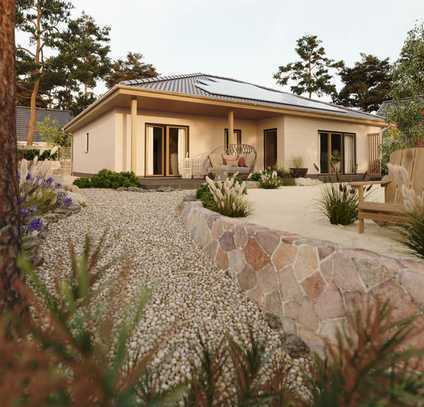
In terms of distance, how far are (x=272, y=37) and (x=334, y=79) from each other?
20.3 meters

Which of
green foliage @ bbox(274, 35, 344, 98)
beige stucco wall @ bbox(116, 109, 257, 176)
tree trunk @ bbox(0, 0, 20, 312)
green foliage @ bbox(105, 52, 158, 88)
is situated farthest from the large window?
green foliage @ bbox(105, 52, 158, 88)

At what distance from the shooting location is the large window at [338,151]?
46.7 ft

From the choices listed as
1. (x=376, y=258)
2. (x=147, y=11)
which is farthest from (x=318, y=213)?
(x=147, y=11)

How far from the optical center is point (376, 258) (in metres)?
2.55

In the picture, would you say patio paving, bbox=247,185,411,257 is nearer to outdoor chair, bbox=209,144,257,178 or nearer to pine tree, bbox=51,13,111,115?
outdoor chair, bbox=209,144,257,178

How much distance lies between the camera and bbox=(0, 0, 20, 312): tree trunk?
5.24 ft

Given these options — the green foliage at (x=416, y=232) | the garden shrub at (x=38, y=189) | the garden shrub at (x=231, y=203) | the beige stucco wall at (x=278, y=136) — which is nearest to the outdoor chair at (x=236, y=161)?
the beige stucco wall at (x=278, y=136)

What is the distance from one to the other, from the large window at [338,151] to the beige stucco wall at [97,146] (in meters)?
8.56

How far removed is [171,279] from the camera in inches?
142

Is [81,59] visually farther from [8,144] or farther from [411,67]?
[8,144]

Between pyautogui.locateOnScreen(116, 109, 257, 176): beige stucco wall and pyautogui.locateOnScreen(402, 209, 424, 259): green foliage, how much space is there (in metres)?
9.76

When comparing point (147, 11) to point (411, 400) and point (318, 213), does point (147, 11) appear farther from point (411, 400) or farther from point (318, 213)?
point (411, 400)

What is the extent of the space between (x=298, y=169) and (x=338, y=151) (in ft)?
11.1

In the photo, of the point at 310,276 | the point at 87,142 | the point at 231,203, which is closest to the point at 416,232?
the point at 310,276
